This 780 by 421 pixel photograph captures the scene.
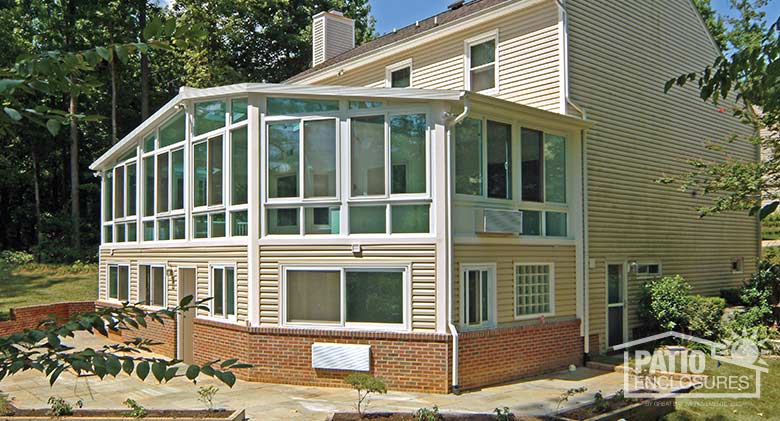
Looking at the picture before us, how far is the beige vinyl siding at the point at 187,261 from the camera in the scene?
1164cm

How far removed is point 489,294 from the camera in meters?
11.4

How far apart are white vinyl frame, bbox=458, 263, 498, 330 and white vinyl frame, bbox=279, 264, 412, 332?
2.99 ft

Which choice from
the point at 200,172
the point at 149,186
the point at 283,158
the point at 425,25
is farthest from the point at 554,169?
the point at 149,186

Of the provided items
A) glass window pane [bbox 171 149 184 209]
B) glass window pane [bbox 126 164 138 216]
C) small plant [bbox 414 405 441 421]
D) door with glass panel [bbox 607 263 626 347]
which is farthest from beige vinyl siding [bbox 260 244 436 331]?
glass window pane [bbox 126 164 138 216]

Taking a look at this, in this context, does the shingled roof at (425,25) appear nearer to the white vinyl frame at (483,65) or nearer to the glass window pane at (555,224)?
the white vinyl frame at (483,65)

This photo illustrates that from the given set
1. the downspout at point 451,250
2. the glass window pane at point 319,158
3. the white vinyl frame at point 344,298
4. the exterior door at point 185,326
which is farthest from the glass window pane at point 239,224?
the downspout at point 451,250

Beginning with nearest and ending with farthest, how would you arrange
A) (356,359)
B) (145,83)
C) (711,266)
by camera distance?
(356,359), (711,266), (145,83)

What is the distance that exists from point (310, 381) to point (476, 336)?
9.57 ft

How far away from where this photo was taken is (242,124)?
38.3ft

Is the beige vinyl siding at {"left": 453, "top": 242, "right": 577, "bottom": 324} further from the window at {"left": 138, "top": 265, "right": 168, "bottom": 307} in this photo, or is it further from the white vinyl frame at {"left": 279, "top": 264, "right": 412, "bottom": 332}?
the window at {"left": 138, "top": 265, "right": 168, "bottom": 307}

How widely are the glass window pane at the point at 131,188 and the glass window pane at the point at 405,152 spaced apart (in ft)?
26.3

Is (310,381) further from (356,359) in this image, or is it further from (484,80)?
(484,80)

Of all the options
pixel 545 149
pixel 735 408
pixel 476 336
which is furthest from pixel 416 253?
pixel 735 408

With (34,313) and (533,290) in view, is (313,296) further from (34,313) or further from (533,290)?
(34,313)
